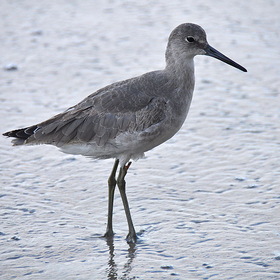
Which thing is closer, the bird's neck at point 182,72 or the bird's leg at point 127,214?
the bird's leg at point 127,214

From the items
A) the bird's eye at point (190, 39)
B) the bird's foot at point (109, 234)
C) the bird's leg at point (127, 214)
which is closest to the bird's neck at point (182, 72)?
the bird's eye at point (190, 39)

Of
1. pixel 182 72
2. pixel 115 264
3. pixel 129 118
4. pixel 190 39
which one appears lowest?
pixel 115 264

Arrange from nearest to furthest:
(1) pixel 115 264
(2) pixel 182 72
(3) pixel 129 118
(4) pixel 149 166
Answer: (1) pixel 115 264
(3) pixel 129 118
(2) pixel 182 72
(4) pixel 149 166

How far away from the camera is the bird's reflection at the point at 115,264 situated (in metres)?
4.79

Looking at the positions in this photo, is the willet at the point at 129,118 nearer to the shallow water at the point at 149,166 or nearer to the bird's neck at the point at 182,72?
the bird's neck at the point at 182,72

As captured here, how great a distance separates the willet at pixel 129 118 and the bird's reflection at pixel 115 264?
113mm

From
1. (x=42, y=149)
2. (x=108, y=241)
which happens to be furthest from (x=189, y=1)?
(x=108, y=241)

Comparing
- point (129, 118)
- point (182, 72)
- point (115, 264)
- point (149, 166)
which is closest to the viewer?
point (115, 264)

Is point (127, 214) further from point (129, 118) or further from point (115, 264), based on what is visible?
point (129, 118)

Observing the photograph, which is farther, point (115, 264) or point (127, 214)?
point (127, 214)

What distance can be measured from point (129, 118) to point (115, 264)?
4.09 ft

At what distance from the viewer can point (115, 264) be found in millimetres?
4969

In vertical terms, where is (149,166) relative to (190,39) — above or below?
below

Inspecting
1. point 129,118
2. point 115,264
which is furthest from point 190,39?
point 115,264
